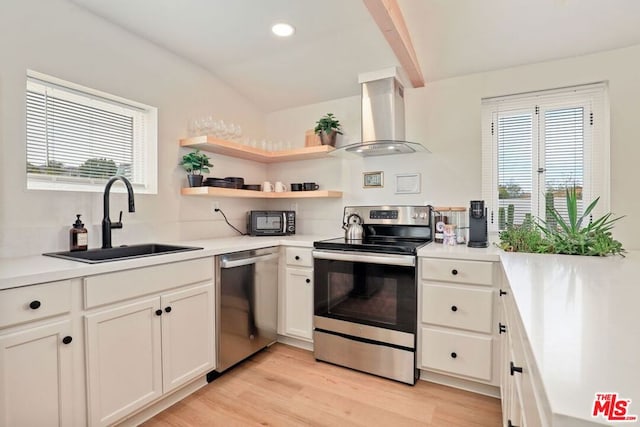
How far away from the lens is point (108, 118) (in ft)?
7.47

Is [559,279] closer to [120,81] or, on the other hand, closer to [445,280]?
[445,280]

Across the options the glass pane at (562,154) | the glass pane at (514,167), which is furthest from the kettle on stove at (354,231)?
the glass pane at (562,154)

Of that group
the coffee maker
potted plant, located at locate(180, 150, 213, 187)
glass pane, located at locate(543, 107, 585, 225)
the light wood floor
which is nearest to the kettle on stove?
the coffee maker

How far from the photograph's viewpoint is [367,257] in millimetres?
2260

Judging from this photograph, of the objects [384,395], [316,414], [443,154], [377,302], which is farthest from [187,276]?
[443,154]

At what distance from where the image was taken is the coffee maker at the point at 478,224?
2227mm

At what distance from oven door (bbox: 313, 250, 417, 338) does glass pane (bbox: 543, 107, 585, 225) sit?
126cm

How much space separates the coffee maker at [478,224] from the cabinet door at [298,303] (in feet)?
4.08

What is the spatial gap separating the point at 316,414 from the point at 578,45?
9.60 ft

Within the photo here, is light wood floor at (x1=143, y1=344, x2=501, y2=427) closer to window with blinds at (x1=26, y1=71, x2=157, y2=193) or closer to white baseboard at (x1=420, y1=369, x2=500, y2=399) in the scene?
white baseboard at (x1=420, y1=369, x2=500, y2=399)

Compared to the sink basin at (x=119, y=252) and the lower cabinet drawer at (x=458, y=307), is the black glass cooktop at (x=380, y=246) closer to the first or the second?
the lower cabinet drawer at (x=458, y=307)

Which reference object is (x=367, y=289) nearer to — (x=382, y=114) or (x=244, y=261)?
(x=244, y=261)

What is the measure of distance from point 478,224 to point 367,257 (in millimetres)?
801

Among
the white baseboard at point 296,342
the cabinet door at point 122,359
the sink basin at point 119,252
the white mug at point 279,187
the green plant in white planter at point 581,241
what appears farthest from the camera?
the white mug at point 279,187
